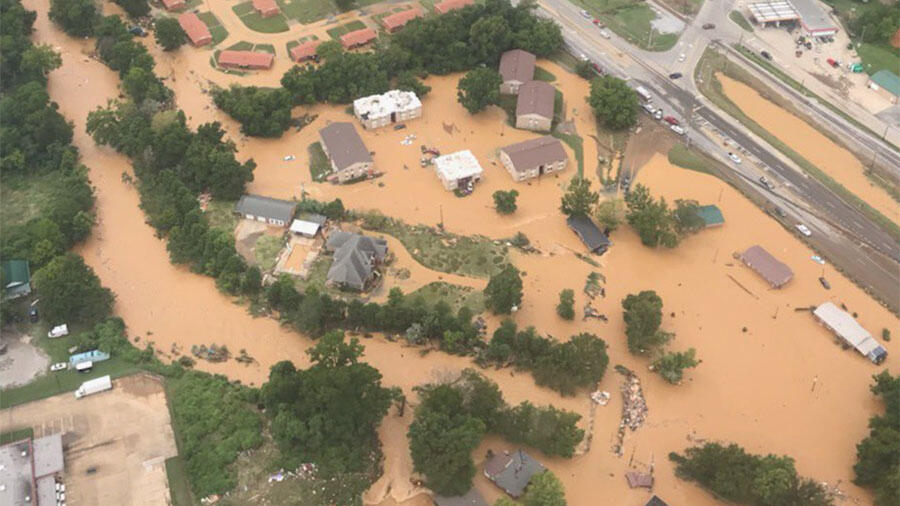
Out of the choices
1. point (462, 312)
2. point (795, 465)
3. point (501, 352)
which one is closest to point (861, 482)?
point (795, 465)

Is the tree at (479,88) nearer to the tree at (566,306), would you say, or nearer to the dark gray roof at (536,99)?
the dark gray roof at (536,99)

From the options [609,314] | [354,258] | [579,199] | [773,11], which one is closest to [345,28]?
[354,258]

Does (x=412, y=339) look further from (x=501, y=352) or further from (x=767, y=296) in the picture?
(x=767, y=296)

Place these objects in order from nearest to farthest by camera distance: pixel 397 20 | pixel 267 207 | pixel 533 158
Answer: pixel 267 207 → pixel 533 158 → pixel 397 20

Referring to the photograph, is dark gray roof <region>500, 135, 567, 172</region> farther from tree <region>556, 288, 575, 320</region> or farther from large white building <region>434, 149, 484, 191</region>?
tree <region>556, 288, 575, 320</region>

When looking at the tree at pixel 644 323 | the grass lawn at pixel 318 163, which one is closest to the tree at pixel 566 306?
the tree at pixel 644 323

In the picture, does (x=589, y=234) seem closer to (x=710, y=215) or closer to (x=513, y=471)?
(x=710, y=215)

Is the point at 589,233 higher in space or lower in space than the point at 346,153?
lower

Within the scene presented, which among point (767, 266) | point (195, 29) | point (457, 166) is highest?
point (195, 29)
